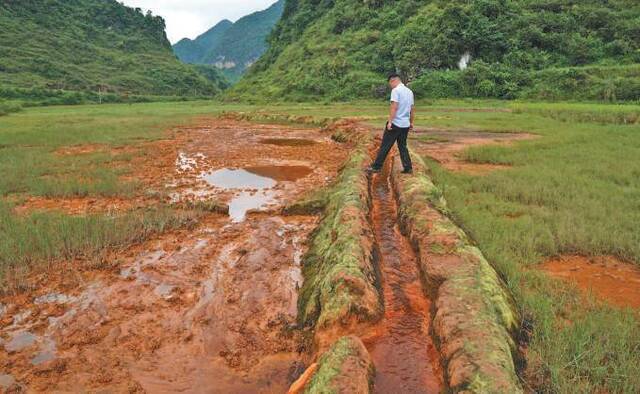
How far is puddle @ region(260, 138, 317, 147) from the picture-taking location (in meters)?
16.0

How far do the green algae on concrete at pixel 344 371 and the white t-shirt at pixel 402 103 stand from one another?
506cm

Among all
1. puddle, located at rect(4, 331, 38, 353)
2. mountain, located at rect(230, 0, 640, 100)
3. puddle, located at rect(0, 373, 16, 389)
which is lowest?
puddle, located at rect(0, 373, 16, 389)

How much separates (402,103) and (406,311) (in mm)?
4408

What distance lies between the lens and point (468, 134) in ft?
52.4

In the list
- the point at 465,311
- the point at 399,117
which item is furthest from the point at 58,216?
the point at 465,311

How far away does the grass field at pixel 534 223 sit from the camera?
9.46ft

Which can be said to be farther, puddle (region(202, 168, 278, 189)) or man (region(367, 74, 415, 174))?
puddle (region(202, 168, 278, 189))

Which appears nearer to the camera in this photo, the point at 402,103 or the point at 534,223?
the point at 534,223

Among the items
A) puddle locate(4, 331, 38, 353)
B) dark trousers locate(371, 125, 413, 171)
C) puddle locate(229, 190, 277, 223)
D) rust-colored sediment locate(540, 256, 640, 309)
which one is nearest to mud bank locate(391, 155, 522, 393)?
rust-colored sediment locate(540, 256, 640, 309)

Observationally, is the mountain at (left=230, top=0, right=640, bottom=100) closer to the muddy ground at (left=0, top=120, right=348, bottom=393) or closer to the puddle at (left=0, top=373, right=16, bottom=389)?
the muddy ground at (left=0, top=120, right=348, bottom=393)

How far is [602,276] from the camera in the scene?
4371 mm

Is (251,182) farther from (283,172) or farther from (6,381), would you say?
(6,381)

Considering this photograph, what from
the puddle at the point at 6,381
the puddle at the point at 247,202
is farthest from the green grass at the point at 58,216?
the puddle at the point at 6,381

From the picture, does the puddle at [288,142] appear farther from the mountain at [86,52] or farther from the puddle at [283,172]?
the mountain at [86,52]
